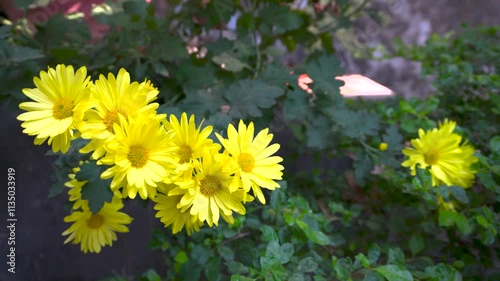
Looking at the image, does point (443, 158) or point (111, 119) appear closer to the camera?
point (111, 119)

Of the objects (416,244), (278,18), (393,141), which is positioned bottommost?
(416,244)

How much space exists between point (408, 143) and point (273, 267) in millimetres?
641

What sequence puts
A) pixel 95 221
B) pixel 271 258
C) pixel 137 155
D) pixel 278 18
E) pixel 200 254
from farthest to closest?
pixel 278 18
pixel 200 254
pixel 95 221
pixel 271 258
pixel 137 155

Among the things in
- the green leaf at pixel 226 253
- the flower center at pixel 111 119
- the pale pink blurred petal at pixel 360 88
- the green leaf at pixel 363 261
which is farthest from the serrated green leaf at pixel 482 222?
the flower center at pixel 111 119

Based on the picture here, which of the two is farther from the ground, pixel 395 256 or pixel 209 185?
pixel 209 185

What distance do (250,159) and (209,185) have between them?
7 centimetres

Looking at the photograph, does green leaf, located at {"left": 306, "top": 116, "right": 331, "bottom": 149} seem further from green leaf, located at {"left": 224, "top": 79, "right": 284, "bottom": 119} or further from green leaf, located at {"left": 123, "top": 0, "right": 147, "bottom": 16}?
green leaf, located at {"left": 123, "top": 0, "right": 147, "bottom": 16}

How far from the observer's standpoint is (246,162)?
0.67 metres

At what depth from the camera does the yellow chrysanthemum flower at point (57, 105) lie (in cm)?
63

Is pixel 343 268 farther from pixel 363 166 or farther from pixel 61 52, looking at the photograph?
pixel 61 52

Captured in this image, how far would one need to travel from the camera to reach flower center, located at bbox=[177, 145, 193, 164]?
66 centimetres

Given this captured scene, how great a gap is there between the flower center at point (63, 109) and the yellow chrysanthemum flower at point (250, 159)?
20 centimetres

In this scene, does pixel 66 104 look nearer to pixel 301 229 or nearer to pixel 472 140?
pixel 301 229

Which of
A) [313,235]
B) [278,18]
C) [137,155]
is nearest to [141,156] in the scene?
[137,155]
